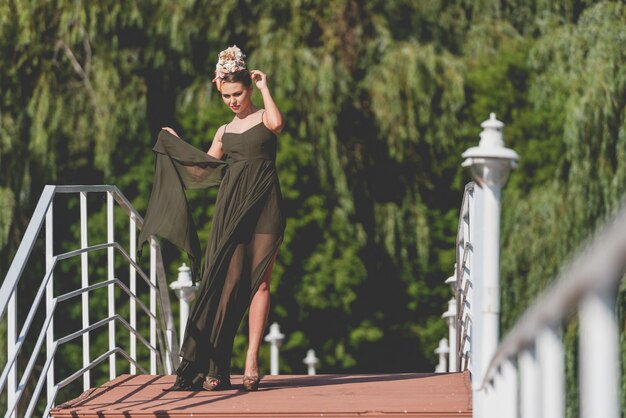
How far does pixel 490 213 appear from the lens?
11.1 ft

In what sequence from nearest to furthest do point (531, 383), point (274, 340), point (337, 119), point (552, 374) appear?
1. point (552, 374)
2. point (531, 383)
3. point (274, 340)
4. point (337, 119)

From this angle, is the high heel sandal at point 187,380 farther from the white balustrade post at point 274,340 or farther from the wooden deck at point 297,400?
the white balustrade post at point 274,340

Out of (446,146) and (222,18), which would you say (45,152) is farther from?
(446,146)

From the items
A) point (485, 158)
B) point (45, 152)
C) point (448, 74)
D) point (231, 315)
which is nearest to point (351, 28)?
point (448, 74)

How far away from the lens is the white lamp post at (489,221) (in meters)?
3.31

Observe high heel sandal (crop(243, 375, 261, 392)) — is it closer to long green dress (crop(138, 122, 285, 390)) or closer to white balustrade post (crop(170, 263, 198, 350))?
long green dress (crop(138, 122, 285, 390))

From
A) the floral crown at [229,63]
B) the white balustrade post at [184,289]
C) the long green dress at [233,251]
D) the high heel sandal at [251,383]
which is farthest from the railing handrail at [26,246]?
the white balustrade post at [184,289]

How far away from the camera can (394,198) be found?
49.4 feet

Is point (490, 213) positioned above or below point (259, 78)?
below

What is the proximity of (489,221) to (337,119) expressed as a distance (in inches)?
435

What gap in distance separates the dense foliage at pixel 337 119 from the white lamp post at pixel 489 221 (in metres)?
8.46

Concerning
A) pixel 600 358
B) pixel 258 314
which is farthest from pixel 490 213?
pixel 258 314

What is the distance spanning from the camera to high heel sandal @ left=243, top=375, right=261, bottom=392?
16.6 ft

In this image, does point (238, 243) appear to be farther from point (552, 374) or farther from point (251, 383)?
point (552, 374)
